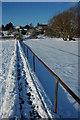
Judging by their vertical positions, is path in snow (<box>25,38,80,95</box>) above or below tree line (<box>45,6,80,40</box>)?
below

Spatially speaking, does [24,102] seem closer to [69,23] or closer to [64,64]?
[64,64]

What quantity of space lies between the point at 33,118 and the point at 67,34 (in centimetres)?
4511

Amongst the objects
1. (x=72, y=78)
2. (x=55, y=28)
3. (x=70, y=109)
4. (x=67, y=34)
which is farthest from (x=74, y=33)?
(x=70, y=109)

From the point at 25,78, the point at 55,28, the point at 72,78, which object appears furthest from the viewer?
the point at 55,28

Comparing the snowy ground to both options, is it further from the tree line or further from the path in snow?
the tree line

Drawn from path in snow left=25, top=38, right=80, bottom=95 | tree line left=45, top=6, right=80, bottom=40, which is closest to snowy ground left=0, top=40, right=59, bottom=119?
path in snow left=25, top=38, right=80, bottom=95

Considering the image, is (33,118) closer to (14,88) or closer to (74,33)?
(14,88)

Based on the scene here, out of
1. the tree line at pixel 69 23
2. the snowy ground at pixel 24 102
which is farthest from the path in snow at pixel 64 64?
the tree line at pixel 69 23

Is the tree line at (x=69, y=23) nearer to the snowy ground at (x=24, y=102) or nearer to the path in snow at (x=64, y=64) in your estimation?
the path in snow at (x=64, y=64)

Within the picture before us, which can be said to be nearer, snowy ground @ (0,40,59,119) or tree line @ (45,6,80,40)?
snowy ground @ (0,40,59,119)

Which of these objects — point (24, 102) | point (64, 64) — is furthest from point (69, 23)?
point (24, 102)

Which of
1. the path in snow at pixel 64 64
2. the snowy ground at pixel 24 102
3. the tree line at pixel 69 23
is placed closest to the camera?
the snowy ground at pixel 24 102

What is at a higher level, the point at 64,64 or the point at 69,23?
the point at 69,23

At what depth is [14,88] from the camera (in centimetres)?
509
